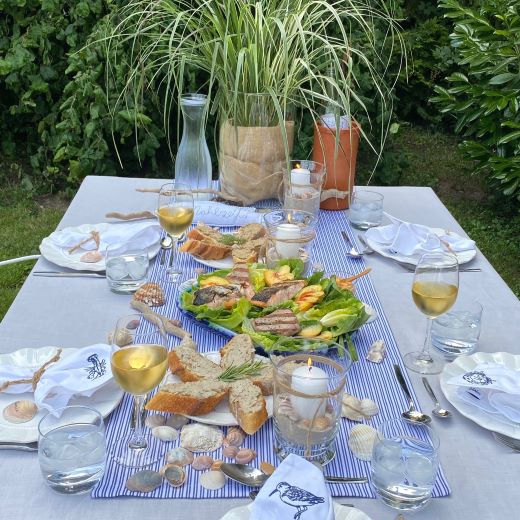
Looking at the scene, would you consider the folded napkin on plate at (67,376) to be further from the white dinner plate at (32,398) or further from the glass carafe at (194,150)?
the glass carafe at (194,150)

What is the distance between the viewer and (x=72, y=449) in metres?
1.17

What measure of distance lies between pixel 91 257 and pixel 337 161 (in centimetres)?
90

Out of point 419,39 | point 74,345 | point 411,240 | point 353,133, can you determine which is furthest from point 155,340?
point 419,39

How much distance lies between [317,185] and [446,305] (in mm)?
858

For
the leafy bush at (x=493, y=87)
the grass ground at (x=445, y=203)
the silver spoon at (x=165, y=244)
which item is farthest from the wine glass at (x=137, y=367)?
the leafy bush at (x=493, y=87)

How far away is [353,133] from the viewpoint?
2434 millimetres

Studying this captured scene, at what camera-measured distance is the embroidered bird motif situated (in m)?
0.97

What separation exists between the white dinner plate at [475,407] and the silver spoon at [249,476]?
0.29m

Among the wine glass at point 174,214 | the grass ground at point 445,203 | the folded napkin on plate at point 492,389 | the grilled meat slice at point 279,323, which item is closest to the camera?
the folded napkin on plate at point 492,389

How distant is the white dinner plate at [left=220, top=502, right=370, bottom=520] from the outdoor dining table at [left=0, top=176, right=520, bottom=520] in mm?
59

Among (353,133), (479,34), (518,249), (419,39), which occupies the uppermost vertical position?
(353,133)

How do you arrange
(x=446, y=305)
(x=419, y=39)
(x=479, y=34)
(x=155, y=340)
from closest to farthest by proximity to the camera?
(x=155, y=340) → (x=446, y=305) → (x=479, y=34) → (x=419, y=39)

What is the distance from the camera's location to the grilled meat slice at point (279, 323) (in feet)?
5.03

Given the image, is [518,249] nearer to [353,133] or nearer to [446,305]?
[353,133]
